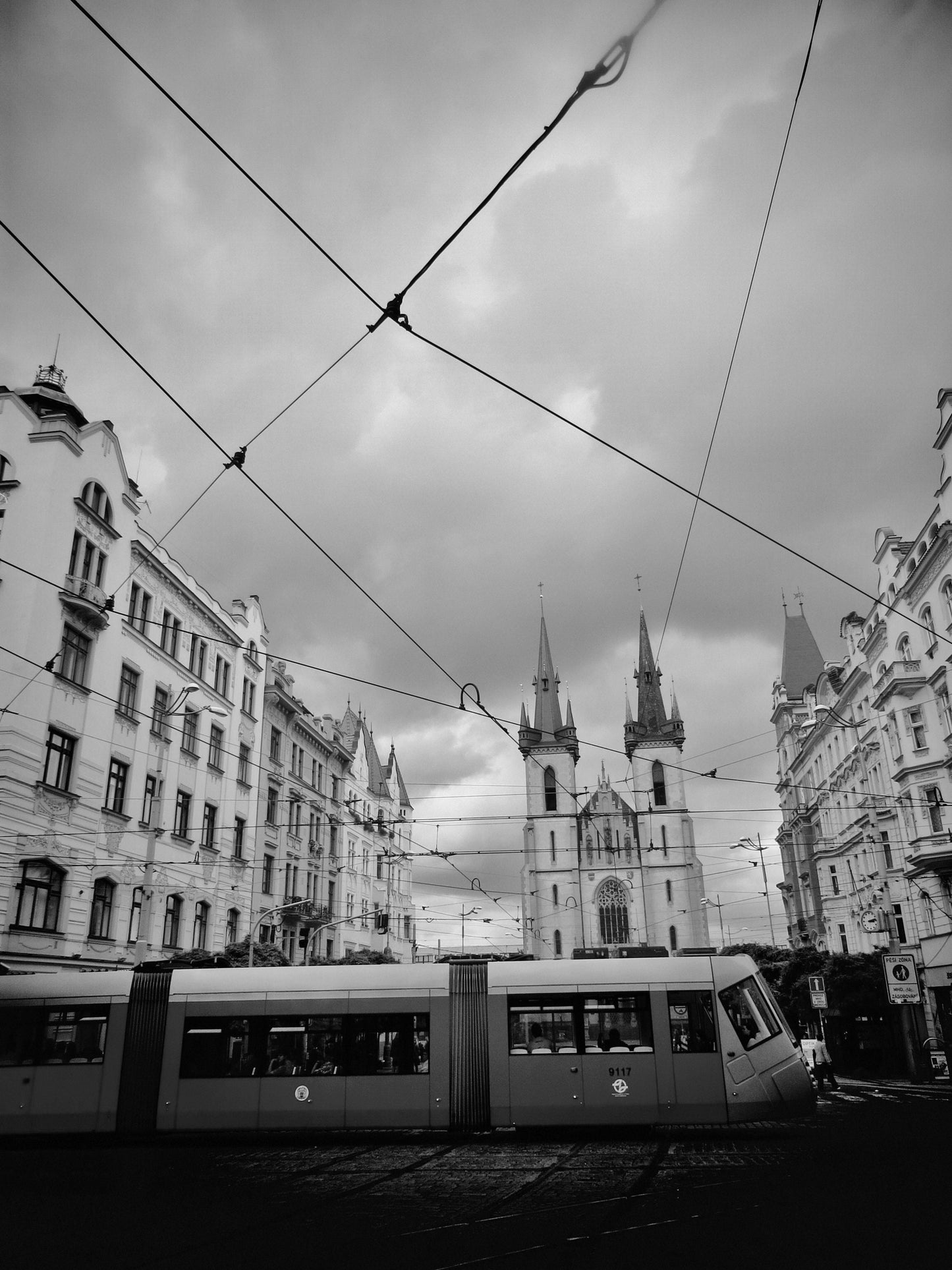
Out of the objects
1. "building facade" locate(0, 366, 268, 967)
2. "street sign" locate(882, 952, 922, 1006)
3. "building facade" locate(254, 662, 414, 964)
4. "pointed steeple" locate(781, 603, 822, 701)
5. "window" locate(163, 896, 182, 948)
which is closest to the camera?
"street sign" locate(882, 952, 922, 1006)

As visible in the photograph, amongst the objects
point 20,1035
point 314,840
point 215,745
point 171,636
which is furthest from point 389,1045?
point 314,840

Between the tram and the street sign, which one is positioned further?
the street sign

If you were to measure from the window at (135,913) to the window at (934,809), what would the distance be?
24.4 meters

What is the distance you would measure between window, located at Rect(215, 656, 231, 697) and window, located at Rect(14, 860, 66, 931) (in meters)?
11.2

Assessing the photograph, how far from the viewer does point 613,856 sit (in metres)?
86.6

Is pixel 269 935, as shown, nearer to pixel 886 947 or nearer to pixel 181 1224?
pixel 886 947

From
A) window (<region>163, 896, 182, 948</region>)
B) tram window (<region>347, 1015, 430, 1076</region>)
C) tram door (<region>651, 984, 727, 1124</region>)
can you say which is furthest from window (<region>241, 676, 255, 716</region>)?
tram door (<region>651, 984, 727, 1124</region>)

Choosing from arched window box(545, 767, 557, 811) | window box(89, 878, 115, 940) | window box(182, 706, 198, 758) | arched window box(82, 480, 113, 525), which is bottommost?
window box(89, 878, 115, 940)

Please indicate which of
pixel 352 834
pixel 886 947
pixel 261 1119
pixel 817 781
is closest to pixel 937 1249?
pixel 261 1119

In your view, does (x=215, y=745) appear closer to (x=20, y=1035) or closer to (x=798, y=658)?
(x=20, y=1035)

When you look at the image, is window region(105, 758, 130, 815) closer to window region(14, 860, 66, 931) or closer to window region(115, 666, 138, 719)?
window region(115, 666, 138, 719)

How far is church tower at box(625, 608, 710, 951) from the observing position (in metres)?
81.1

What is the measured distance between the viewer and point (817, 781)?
158 feet

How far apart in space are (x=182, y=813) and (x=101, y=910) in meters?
5.37
